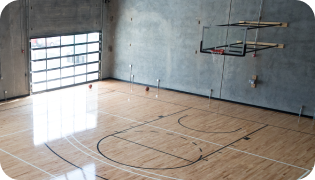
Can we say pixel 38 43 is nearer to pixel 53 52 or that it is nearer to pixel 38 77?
pixel 53 52

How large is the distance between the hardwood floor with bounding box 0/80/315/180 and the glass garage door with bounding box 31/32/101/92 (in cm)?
106

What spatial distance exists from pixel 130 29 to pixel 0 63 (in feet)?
24.0

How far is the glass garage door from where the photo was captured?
619 inches

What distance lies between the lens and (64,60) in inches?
671

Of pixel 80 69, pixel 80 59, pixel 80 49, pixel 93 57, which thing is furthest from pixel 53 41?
pixel 93 57

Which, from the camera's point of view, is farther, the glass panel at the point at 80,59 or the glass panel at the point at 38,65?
the glass panel at the point at 80,59

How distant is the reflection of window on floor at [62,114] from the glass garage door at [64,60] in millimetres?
825

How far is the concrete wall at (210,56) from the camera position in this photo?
14070 mm

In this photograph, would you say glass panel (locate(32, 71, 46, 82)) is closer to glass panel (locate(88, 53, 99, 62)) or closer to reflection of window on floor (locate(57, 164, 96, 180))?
glass panel (locate(88, 53, 99, 62))

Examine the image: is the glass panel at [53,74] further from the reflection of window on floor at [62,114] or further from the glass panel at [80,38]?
the glass panel at [80,38]

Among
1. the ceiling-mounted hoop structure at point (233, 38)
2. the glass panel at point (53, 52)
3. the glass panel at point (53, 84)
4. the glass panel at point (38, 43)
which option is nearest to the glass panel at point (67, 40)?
the glass panel at point (53, 52)

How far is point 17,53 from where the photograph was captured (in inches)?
574

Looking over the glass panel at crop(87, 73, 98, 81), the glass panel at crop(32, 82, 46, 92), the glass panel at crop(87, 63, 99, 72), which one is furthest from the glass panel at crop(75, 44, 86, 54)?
the glass panel at crop(32, 82, 46, 92)

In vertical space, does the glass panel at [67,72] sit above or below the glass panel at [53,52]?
below
